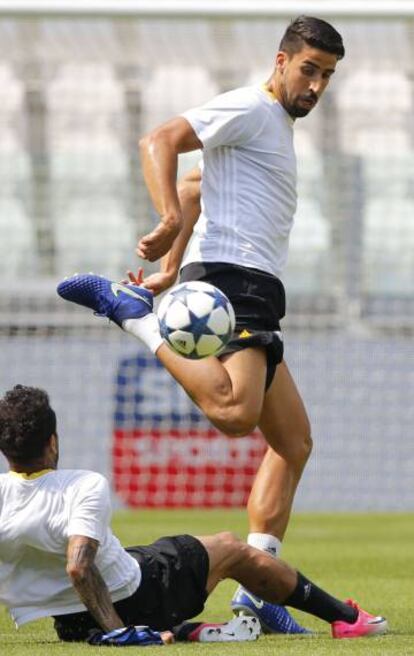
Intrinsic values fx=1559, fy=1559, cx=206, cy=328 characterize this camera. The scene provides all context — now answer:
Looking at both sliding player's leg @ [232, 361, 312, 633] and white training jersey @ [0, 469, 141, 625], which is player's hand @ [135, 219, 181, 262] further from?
white training jersey @ [0, 469, 141, 625]

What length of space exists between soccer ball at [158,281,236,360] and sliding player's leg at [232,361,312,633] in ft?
1.67

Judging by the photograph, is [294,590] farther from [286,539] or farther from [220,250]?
[286,539]

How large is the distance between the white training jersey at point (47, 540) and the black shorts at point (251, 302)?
1.10 m

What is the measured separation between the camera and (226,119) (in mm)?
6281

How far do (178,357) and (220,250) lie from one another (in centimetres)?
50

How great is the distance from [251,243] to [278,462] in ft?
3.01

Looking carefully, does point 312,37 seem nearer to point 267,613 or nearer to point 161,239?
point 161,239

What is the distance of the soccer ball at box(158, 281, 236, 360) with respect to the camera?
5840 millimetres

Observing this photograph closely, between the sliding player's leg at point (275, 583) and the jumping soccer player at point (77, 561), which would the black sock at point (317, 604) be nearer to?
the sliding player's leg at point (275, 583)

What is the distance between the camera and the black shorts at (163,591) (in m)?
5.46

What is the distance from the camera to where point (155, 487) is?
1595 centimetres

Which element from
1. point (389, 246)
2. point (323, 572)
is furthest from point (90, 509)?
point (389, 246)

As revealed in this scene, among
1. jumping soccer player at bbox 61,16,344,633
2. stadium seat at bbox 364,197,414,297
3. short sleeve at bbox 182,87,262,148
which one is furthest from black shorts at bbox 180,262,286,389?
stadium seat at bbox 364,197,414,297

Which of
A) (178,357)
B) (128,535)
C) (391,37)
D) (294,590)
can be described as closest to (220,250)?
(178,357)
